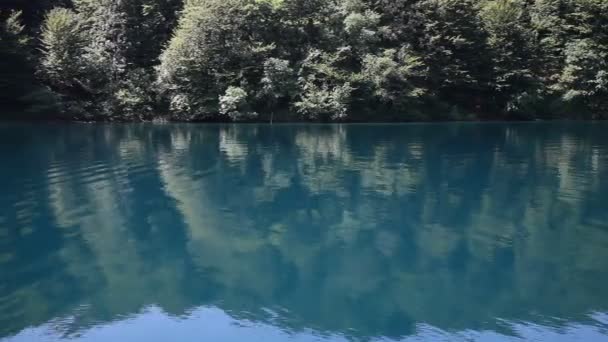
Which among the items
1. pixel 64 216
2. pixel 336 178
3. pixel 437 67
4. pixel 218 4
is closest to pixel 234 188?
pixel 336 178

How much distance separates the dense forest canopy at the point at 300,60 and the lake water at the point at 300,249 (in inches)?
822

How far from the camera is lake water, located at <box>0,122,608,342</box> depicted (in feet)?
29.1

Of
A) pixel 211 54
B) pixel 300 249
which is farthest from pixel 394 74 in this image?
pixel 300 249

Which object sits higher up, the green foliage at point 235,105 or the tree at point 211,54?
the tree at point 211,54

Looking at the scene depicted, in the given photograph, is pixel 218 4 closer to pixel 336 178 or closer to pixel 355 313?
pixel 336 178

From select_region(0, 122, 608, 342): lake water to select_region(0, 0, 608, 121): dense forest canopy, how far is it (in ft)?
68.5

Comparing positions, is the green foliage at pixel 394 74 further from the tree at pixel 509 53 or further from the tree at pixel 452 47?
the tree at pixel 509 53

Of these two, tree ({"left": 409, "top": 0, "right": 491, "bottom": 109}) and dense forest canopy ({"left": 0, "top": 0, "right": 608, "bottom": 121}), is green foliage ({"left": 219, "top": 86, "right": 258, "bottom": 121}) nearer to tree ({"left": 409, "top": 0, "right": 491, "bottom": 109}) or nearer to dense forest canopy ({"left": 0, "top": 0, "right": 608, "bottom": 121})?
dense forest canopy ({"left": 0, "top": 0, "right": 608, "bottom": 121})

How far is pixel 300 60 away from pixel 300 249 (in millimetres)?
37116

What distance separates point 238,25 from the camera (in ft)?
152

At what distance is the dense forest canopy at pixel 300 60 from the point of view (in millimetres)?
45188

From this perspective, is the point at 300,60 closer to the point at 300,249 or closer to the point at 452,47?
the point at 452,47

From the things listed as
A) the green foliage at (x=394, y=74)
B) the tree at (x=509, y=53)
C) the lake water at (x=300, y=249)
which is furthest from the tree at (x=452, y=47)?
the lake water at (x=300, y=249)

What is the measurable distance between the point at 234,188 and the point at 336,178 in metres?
4.00
